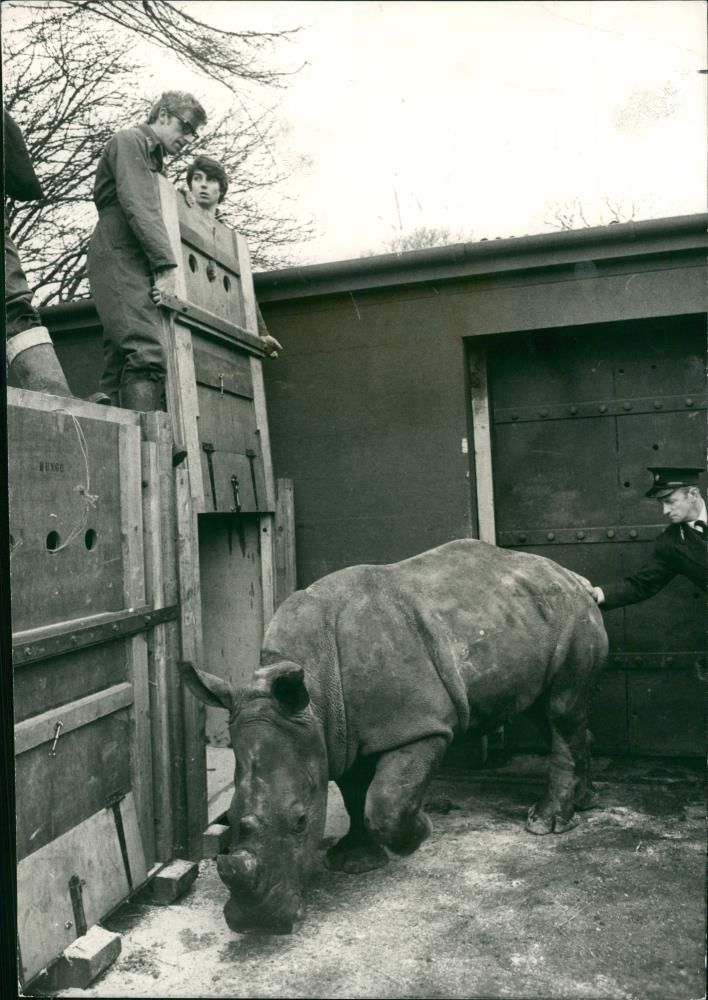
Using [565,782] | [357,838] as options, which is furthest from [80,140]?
[565,782]

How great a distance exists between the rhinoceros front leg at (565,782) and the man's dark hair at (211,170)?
3493mm

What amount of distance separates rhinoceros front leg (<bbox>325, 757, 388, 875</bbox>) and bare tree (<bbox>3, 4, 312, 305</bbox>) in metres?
2.71

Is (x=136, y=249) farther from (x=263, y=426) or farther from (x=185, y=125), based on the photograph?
(x=263, y=426)

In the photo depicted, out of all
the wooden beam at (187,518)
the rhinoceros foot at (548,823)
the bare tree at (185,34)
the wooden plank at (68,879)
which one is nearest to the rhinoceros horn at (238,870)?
the wooden plank at (68,879)

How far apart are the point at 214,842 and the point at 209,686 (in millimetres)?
1158

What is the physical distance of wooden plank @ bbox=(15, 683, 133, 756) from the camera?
10.5 ft

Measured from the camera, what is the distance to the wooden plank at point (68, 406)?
3.23m

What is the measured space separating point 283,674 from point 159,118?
2921 millimetres

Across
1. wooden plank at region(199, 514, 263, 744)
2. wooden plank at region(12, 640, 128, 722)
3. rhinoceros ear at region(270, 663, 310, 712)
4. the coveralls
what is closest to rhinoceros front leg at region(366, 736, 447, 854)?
rhinoceros ear at region(270, 663, 310, 712)

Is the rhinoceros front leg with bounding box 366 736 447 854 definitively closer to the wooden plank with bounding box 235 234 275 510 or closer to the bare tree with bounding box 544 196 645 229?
the wooden plank with bounding box 235 234 275 510

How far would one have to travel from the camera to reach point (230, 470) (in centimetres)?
490

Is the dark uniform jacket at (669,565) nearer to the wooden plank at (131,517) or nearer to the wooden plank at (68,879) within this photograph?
the wooden plank at (131,517)

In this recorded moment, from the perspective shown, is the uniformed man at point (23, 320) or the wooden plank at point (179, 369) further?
the wooden plank at point (179, 369)

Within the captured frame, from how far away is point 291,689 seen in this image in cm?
341
